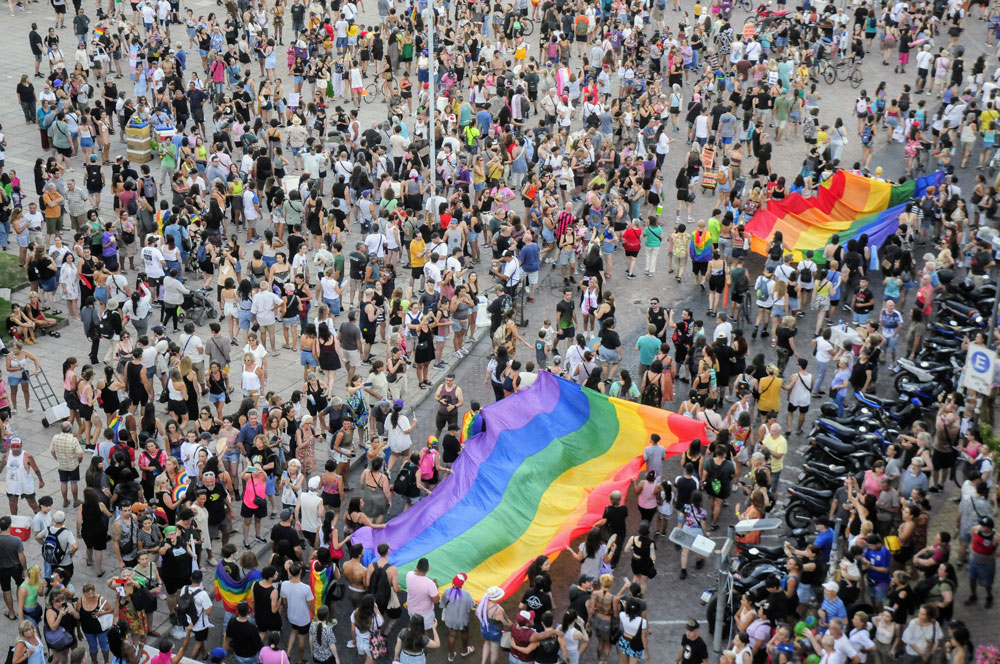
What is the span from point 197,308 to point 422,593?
10099mm

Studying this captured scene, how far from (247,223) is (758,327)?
11.1 metres

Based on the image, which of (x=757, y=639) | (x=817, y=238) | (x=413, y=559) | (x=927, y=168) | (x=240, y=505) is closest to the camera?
(x=757, y=639)

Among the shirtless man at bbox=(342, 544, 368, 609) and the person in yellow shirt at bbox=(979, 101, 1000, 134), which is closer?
the shirtless man at bbox=(342, 544, 368, 609)

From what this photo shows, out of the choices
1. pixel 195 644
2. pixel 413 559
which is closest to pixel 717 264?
pixel 413 559

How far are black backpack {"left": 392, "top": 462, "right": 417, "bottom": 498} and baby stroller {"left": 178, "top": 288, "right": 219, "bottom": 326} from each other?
278 inches

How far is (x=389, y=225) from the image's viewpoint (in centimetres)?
2609

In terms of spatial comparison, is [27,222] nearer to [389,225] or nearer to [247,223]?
[247,223]

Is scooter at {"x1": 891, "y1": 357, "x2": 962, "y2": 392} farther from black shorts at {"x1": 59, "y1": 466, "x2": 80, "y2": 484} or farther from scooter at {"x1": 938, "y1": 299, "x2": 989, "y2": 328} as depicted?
black shorts at {"x1": 59, "y1": 466, "x2": 80, "y2": 484}

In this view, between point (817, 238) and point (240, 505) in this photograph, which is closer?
point (240, 505)

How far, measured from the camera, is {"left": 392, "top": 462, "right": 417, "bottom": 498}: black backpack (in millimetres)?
19109

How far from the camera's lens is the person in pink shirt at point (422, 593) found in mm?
16250

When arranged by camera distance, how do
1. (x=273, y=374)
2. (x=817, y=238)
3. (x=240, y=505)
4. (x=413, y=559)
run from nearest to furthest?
(x=413, y=559)
(x=240, y=505)
(x=273, y=374)
(x=817, y=238)

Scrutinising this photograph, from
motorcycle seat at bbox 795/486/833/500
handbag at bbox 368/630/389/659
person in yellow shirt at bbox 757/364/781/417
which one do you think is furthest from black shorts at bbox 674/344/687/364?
handbag at bbox 368/630/389/659

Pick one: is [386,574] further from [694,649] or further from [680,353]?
[680,353]
